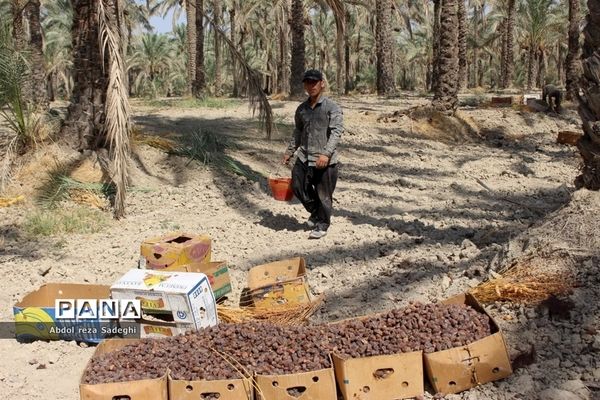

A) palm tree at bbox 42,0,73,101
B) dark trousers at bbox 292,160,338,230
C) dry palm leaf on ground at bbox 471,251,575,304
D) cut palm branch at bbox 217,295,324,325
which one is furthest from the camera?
palm tree at bbox 42,0,73,101

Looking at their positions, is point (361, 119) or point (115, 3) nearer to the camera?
point (115, 3)

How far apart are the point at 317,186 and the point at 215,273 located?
5.87 feet

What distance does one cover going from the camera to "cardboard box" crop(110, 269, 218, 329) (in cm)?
400

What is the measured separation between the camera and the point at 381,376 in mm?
3451

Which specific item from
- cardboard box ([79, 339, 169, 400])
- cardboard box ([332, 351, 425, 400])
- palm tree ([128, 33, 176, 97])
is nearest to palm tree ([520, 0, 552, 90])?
palm tree ([128, 33, 176, 97])

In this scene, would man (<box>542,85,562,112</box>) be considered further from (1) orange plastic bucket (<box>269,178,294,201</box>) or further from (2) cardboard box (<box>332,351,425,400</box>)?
(2) cardboard box (<box>332,351,425,400</box>)

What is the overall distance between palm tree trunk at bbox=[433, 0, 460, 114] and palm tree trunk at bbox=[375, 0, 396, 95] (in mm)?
7151

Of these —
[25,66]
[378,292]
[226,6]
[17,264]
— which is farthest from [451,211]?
[226,6]

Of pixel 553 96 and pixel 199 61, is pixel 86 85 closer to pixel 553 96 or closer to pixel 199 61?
pixel 553 96

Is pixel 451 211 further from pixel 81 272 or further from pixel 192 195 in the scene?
pixel 81 272

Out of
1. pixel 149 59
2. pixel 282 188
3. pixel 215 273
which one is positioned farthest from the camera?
pixel 149 59

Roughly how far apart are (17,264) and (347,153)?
5860 mm

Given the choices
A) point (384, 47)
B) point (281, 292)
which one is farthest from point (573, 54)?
point (281, 292)

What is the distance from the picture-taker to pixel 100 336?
425 centimetres
